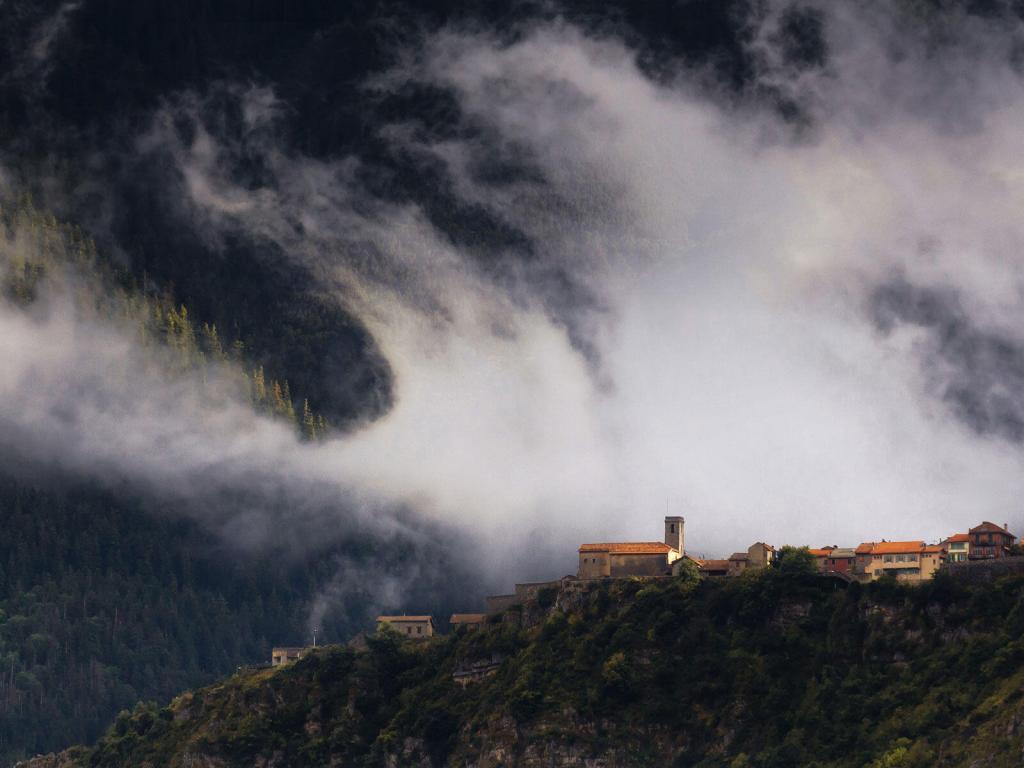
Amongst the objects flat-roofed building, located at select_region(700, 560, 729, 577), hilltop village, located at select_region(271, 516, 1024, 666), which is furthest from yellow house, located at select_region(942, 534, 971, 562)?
flat-roofed building, located at select_region(700, 560, 729, 577)

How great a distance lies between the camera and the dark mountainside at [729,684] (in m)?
166

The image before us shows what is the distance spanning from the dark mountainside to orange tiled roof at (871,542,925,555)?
17.3 ft

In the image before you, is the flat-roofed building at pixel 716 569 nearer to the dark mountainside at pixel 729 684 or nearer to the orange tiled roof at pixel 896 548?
the dark mountainside at pixel 729 684

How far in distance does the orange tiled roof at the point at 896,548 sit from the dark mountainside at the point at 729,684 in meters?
5.28

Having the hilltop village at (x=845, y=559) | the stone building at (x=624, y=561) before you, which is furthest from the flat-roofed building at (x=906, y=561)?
the stone building at (x=624, y=561)

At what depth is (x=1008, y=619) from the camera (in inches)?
6658

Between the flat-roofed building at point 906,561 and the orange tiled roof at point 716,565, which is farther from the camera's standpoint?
the orange tiled roof at point 716,565

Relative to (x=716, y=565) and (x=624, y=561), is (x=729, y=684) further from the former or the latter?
(x=624, y=561)

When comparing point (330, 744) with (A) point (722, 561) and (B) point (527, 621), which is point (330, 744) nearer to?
(B) point (527, 621)

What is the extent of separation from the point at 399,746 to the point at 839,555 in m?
36.9

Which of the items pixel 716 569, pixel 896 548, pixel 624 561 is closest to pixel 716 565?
pixel 716 569

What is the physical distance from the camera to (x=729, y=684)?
18150cm

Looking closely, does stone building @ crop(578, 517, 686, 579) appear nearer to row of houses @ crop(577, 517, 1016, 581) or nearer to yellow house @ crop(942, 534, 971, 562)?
row of houses @ crop(577, 517, 1016, 581)

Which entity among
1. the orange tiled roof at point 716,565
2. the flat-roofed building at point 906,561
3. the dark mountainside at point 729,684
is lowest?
the dark mountainside at point 729,684
